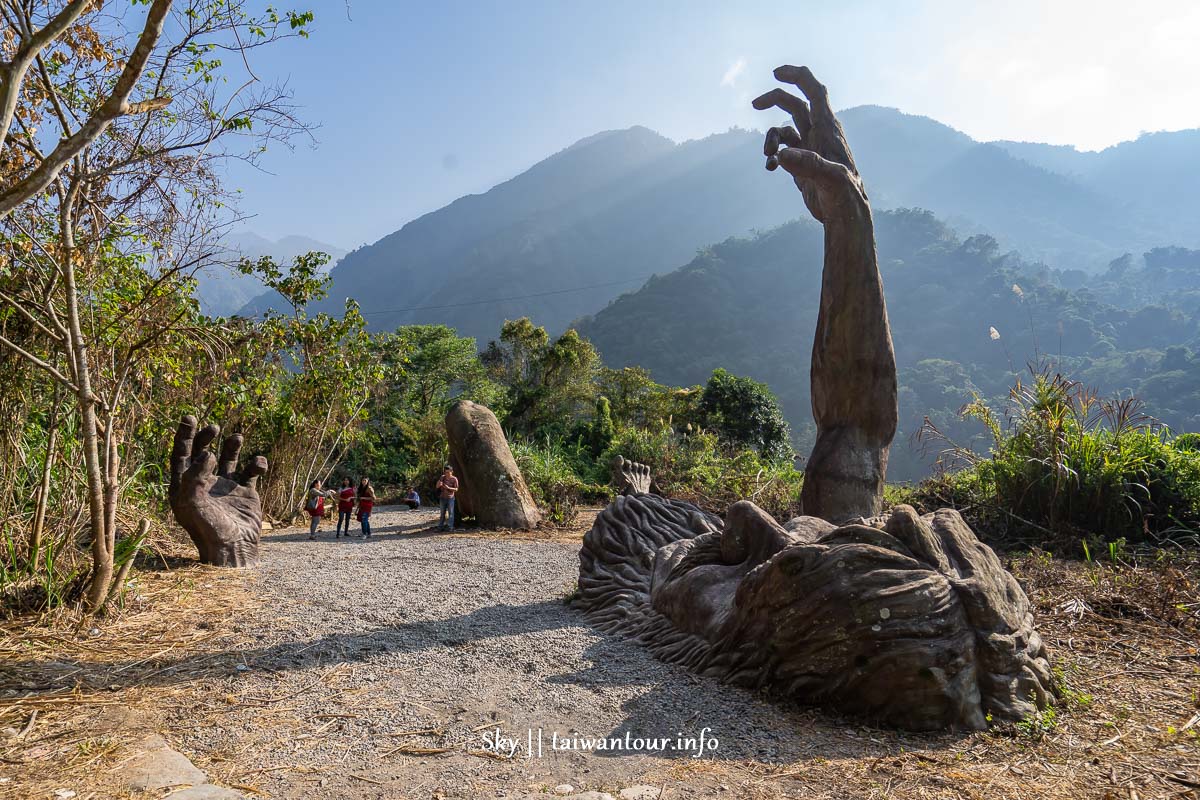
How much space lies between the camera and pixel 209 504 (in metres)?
5.39

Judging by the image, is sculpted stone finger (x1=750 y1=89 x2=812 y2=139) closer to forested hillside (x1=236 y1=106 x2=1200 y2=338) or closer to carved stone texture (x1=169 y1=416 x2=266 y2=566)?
carved stone texture (x1=169 y1=416 x2=266 y2=566)

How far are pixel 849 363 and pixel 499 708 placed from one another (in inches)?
122

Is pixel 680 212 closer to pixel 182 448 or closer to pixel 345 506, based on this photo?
pixel 345 506

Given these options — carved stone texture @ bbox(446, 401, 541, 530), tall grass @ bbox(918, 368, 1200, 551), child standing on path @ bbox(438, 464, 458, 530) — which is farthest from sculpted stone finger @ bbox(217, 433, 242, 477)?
tall grass @ bbox(918, 368, 1200, 551)

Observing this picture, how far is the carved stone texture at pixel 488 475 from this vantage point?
27.9 ft

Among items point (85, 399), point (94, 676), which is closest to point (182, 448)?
point (85, 399)

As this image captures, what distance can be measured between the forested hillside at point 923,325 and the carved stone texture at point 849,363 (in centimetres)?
2634

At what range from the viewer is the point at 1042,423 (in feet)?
18.9

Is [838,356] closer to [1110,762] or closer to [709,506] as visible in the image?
[1110,762]

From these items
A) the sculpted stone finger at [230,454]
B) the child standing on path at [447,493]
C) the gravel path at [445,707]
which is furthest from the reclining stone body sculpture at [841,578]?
the child standing on path at [447,493]

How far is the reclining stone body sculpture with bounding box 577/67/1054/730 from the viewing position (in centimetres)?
232

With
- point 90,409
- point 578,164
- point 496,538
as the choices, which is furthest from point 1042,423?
point 578,164

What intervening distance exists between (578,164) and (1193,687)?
470 ft

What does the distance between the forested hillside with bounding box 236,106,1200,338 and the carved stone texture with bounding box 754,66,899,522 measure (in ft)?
198
